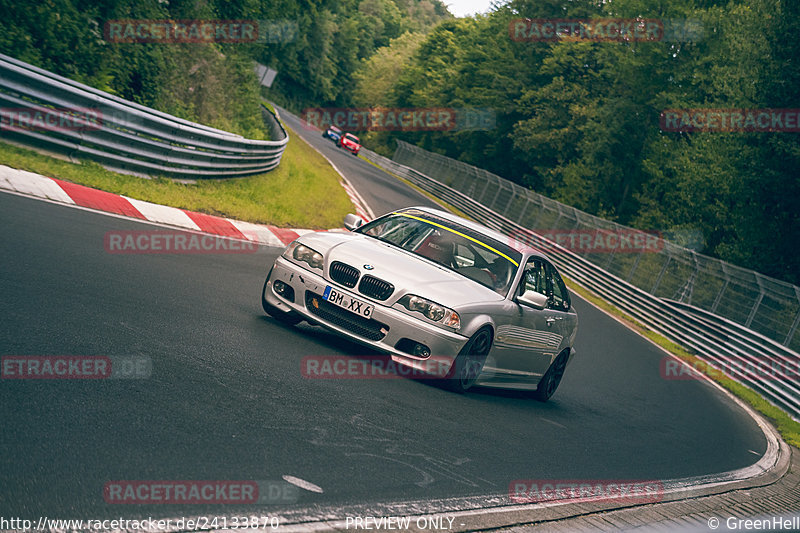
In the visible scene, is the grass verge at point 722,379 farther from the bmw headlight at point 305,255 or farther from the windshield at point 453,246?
the bmw headlight at point 305,255

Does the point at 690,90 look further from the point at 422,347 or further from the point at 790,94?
the point at 422,347

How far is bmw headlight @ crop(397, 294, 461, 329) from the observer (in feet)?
23.6

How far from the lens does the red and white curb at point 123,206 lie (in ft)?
35.0

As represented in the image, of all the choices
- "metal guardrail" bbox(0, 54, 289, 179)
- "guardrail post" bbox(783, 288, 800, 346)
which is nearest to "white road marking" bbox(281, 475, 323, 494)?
"metal guardrail" bbox(0, 54, 289, 179)

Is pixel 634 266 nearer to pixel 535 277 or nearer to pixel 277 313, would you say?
pixel 535 277

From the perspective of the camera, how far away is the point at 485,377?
8039 millimetres
